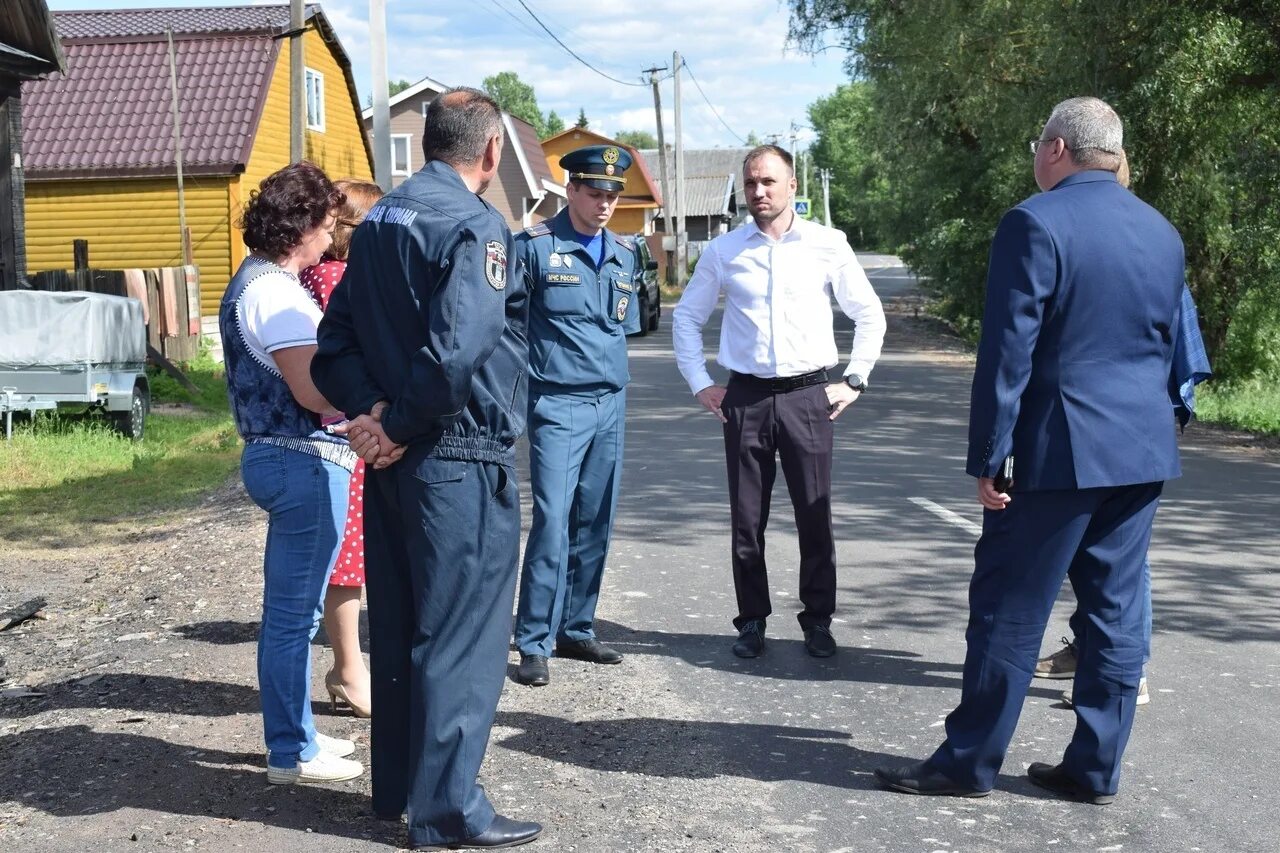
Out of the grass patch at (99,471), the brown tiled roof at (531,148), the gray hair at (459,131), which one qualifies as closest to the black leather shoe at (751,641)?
the gray hair at (459,131)

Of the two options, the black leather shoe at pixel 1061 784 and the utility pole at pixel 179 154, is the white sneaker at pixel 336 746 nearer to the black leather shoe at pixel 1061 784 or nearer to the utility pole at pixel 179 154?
the black leather shoe at pixel 1061 784

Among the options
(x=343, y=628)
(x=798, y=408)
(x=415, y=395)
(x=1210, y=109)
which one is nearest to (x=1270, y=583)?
(x=798, y=408)

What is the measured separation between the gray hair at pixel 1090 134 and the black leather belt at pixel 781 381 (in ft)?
6.23

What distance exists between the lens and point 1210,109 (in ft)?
52.8

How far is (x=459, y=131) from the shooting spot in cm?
410

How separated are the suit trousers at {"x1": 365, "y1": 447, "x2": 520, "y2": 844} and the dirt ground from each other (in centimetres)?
30

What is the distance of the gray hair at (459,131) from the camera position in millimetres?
4098

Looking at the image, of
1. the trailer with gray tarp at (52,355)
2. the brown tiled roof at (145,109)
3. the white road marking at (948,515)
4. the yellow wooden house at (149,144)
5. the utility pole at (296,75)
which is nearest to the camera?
the white road marking at (948,515)

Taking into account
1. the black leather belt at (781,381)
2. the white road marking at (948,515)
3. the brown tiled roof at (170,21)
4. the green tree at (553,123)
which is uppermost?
the green tree at (553,123)

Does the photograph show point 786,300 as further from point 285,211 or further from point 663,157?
point 663,157

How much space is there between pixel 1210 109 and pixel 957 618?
11.1m

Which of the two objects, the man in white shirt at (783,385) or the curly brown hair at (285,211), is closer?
the curly brown hair at (285,211)

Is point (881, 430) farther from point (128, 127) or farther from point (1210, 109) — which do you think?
point (128, 127)

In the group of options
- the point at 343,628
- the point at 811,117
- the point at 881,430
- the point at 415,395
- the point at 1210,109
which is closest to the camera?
the point at 415,395
